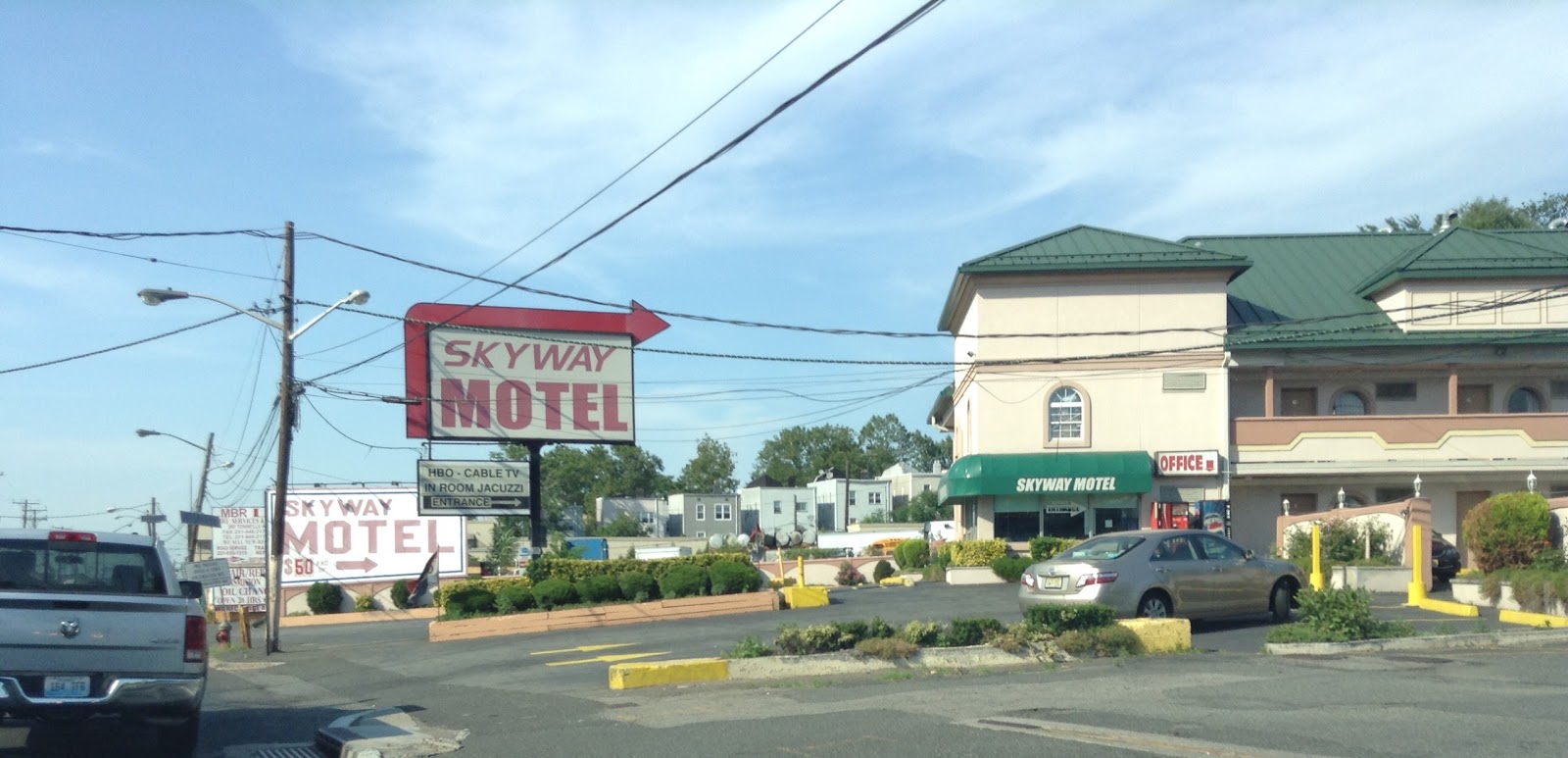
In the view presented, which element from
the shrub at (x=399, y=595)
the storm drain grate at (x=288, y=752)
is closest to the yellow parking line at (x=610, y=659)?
the storm drain grate at (x=288, y=752)

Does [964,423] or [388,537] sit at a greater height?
[964,423]

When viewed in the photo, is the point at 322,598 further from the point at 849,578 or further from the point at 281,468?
the point at 281,468

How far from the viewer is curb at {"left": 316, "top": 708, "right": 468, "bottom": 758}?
1025 centimetres

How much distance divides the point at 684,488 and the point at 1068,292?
9023 cm

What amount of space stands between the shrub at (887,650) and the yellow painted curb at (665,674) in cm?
151

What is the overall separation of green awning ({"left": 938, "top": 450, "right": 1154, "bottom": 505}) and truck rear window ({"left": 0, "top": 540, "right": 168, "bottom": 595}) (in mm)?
27788

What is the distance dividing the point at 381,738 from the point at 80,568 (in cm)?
271

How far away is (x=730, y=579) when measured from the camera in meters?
26.8

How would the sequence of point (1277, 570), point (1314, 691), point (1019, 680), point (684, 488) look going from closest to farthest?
→ point (1314, 691) → point (1019, 680) → point (1277, 570) → point (684, 488)

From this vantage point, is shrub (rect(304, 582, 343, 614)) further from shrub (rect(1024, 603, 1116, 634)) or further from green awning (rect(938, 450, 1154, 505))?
shrub (rect(1024, 603, 1116, 634))

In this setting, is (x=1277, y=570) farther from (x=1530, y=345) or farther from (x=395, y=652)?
(x=1530, y=345)

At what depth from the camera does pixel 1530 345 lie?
36.9 m

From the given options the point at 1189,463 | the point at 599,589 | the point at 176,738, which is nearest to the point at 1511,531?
the point at 1189,463

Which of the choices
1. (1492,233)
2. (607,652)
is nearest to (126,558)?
(607,652)
